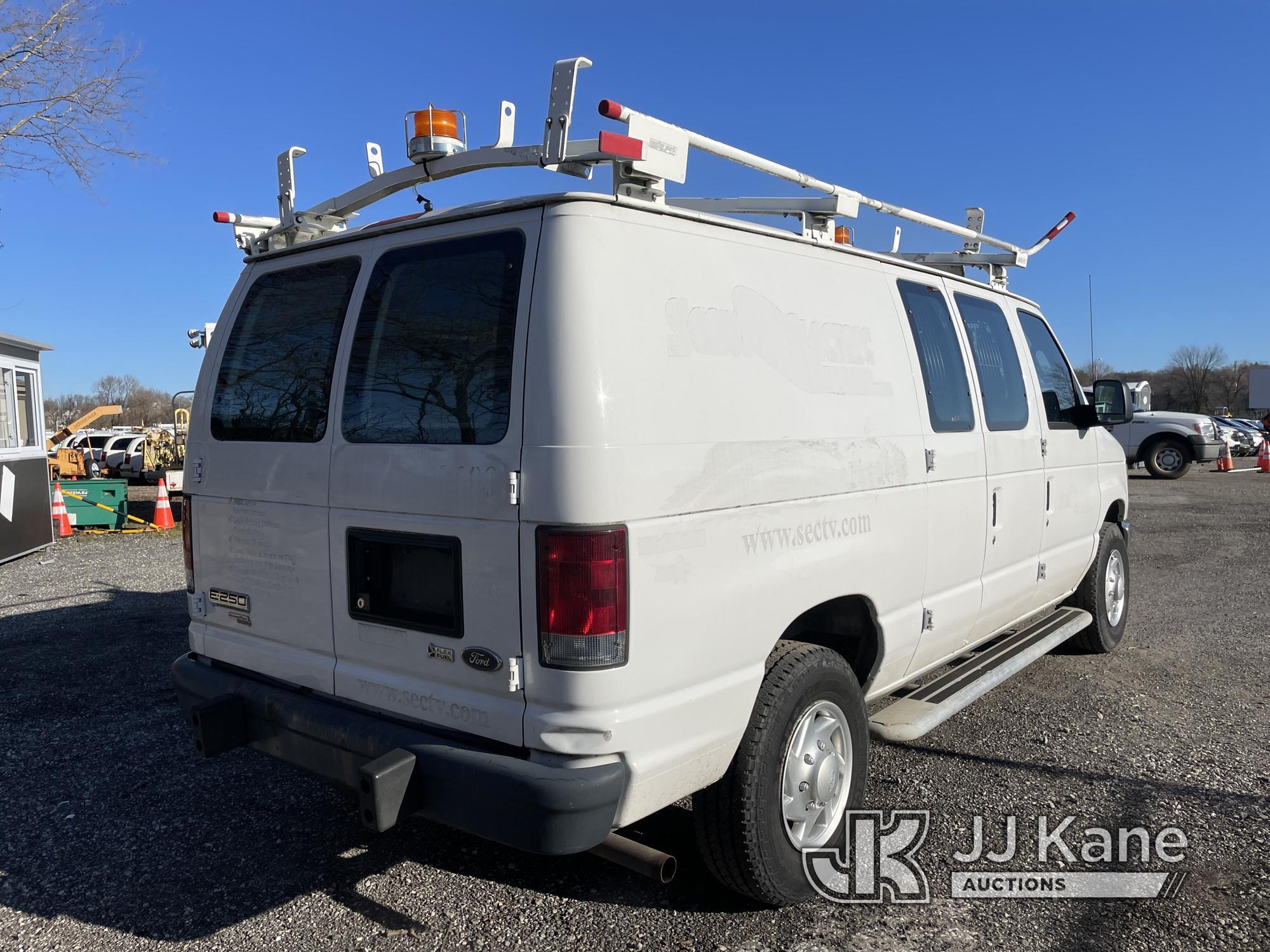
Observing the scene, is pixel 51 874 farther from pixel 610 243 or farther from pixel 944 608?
pixel 944 608

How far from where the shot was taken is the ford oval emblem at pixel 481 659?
2.67m

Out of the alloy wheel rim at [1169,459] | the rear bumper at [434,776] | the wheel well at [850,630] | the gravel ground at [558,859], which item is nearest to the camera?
the rear bumper at [434,776]

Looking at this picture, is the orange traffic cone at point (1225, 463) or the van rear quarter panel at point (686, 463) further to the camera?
the orange traffic cone at point (1225, 463)

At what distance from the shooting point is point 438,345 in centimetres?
292

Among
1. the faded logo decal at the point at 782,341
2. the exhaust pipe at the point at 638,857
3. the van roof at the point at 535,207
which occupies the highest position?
the van roof at the point at 535,207

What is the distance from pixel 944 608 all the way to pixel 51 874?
144 inches

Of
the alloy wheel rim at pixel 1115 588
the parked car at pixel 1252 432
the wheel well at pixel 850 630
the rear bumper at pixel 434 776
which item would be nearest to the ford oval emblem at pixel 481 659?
the rear bumper at pixel 434 776

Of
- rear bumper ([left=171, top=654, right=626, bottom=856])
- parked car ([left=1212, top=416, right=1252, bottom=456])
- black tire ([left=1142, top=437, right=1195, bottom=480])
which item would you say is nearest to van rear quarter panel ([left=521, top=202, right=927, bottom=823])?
rear bumper ([left=171, top=654, right=626, bottom=856])

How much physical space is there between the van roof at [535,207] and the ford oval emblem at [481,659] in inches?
51.8

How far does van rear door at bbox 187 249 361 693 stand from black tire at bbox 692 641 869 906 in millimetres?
1391

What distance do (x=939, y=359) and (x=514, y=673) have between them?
8.23 ft

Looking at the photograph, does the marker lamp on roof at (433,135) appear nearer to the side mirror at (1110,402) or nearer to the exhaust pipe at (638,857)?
the exhaust pipe at (638,857)

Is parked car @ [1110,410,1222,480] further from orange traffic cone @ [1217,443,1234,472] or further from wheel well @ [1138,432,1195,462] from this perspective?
orange traffic cone @ [1217,443,1234,472]

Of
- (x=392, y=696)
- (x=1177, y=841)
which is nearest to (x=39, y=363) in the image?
(x=392, y=696)
